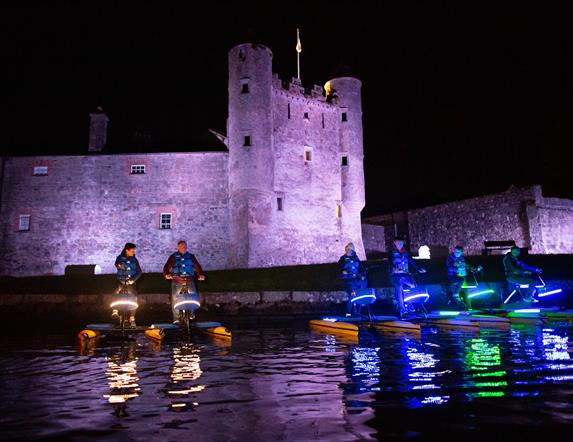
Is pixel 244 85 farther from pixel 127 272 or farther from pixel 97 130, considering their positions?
pixel 127 272

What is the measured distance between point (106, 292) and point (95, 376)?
606 inches

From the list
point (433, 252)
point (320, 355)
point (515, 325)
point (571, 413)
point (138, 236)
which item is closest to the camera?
point (571, 413)

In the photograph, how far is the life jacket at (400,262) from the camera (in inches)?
445

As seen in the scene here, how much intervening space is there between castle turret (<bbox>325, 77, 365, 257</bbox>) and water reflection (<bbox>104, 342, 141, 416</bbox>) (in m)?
29.3

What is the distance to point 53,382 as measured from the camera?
498 centimetres

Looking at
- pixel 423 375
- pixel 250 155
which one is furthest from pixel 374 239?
pixel 423 375

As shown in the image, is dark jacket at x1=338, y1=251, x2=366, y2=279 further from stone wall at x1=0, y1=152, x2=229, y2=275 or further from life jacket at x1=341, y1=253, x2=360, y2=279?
stone wall at x1=0, y1=152, x2=229, y2=275

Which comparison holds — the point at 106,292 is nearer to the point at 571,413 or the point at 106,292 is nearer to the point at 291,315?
the point at 291,315

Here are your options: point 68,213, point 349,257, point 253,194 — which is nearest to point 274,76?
point 253,194

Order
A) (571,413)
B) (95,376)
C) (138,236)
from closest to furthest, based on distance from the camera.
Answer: (571,413)
(95,376)
(138,236)

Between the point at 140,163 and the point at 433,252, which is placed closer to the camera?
the point at 433,252

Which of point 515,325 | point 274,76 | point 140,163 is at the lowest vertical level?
point 515,325

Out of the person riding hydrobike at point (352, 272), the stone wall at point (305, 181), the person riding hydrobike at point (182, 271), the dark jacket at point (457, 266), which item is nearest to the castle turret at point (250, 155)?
the stone wall at point (305, 181)

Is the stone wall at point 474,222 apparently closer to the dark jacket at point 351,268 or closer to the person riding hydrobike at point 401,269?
the person riding hydrobike at point 401,269
